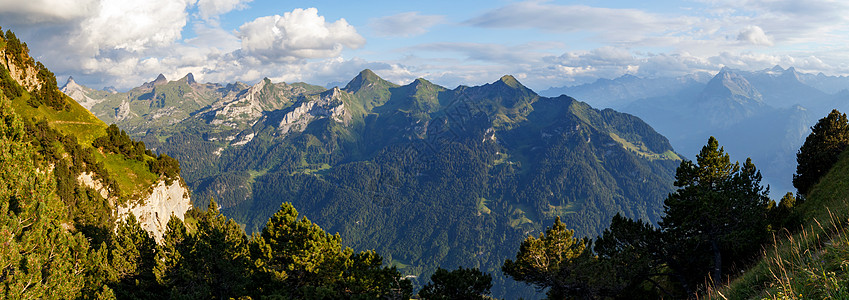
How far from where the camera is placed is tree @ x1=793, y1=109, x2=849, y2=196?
47281 mm

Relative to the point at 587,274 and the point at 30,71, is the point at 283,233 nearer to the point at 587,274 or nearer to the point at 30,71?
the point at 587,274

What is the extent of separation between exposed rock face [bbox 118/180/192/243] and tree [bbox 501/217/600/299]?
7304 centimetres

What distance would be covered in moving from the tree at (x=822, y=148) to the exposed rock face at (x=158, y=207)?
107378mm

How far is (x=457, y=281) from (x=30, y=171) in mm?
35071

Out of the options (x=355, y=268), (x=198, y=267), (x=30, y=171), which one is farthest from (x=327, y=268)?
(x=30, y=171)

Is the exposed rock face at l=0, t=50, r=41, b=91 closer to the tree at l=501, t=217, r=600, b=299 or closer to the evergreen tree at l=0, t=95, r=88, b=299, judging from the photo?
the evergreen tree at l=0, t=95, r=88, b=299

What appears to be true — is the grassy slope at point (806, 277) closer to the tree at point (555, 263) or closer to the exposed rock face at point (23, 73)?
the tree at point (555, 263)

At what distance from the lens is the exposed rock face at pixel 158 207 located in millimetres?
83625

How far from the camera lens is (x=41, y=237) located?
21.9 metres

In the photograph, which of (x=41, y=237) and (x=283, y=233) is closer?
(x=41, y=237)

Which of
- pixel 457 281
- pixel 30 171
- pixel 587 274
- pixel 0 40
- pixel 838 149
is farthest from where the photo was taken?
pixel 0 40

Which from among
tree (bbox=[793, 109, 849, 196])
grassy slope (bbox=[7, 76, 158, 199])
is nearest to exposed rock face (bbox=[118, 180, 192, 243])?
grassy slope (bbox=[7, 76, 158, 199])

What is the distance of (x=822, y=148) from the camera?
4838 centimetres

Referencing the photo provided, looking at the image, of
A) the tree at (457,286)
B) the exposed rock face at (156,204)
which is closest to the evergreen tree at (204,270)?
the tree at (457,286)
